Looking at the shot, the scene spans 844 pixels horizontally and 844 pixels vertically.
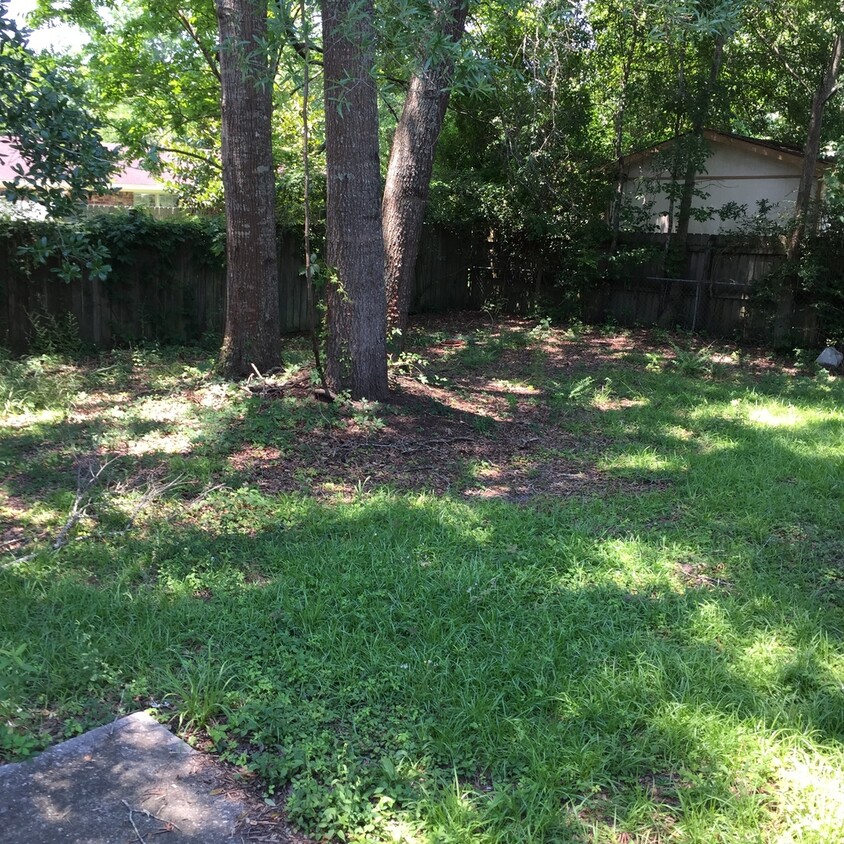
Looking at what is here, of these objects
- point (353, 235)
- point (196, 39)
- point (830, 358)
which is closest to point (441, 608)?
point (353, 235)

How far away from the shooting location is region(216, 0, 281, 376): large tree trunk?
698 centimetres

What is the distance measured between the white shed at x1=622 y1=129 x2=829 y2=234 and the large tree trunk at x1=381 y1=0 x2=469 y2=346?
6.15 m

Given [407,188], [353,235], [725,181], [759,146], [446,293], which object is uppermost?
[759,146]

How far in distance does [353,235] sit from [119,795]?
4836mm

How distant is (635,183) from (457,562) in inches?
443

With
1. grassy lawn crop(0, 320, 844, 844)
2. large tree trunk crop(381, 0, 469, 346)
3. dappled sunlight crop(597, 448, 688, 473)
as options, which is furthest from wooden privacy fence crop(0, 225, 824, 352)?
dappled sunlight crop(597, 448, 688, 473)

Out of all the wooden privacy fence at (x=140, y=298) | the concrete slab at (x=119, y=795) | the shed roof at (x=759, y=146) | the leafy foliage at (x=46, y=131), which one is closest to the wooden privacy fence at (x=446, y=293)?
the wooden privacy fence at (x=140, y=298)

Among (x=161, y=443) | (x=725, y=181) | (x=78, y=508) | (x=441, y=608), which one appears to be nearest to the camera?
(x=441, y=608)

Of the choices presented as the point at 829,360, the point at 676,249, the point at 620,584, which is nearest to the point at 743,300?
the point at 676,249

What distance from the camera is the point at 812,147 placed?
38.5 feet

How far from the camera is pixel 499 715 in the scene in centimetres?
300

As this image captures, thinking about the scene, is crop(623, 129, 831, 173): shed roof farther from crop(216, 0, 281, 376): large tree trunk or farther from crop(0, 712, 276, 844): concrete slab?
Result: crop(0, 712, 276, 844): concrete slab

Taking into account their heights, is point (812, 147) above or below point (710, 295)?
above

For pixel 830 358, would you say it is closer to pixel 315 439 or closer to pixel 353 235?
pixel 353 235
